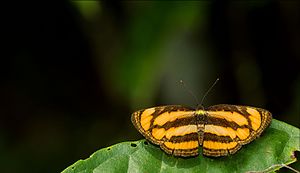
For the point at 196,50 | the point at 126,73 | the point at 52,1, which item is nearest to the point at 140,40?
the point at 126,73

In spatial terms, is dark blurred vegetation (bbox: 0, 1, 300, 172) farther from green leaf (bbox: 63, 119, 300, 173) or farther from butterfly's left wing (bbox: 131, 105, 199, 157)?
green leaf (bbox: 63, 119, 300, 173)

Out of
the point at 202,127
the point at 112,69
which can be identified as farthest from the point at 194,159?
the point at 112,69

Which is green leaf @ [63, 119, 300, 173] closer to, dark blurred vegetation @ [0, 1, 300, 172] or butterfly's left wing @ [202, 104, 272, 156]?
butterfly's left wing @ [202, 104, 272, 156]

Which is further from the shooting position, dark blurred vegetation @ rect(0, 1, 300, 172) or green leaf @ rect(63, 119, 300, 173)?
dark blurred vegetation @ rect(0, 1, 300, 172)

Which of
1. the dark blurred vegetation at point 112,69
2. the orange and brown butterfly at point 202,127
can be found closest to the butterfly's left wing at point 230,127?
the orange and brown butterfly at point 202,127

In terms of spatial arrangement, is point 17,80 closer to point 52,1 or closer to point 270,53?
point 52,1

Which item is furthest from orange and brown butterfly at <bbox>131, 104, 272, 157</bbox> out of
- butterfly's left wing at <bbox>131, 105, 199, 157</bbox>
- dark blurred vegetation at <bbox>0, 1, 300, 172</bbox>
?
dark blurred vegetation at <bbox>0, 1, 300, 172</bbox>

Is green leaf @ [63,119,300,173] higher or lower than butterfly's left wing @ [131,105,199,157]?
lower

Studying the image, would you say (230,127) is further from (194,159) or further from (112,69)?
(112,69)
